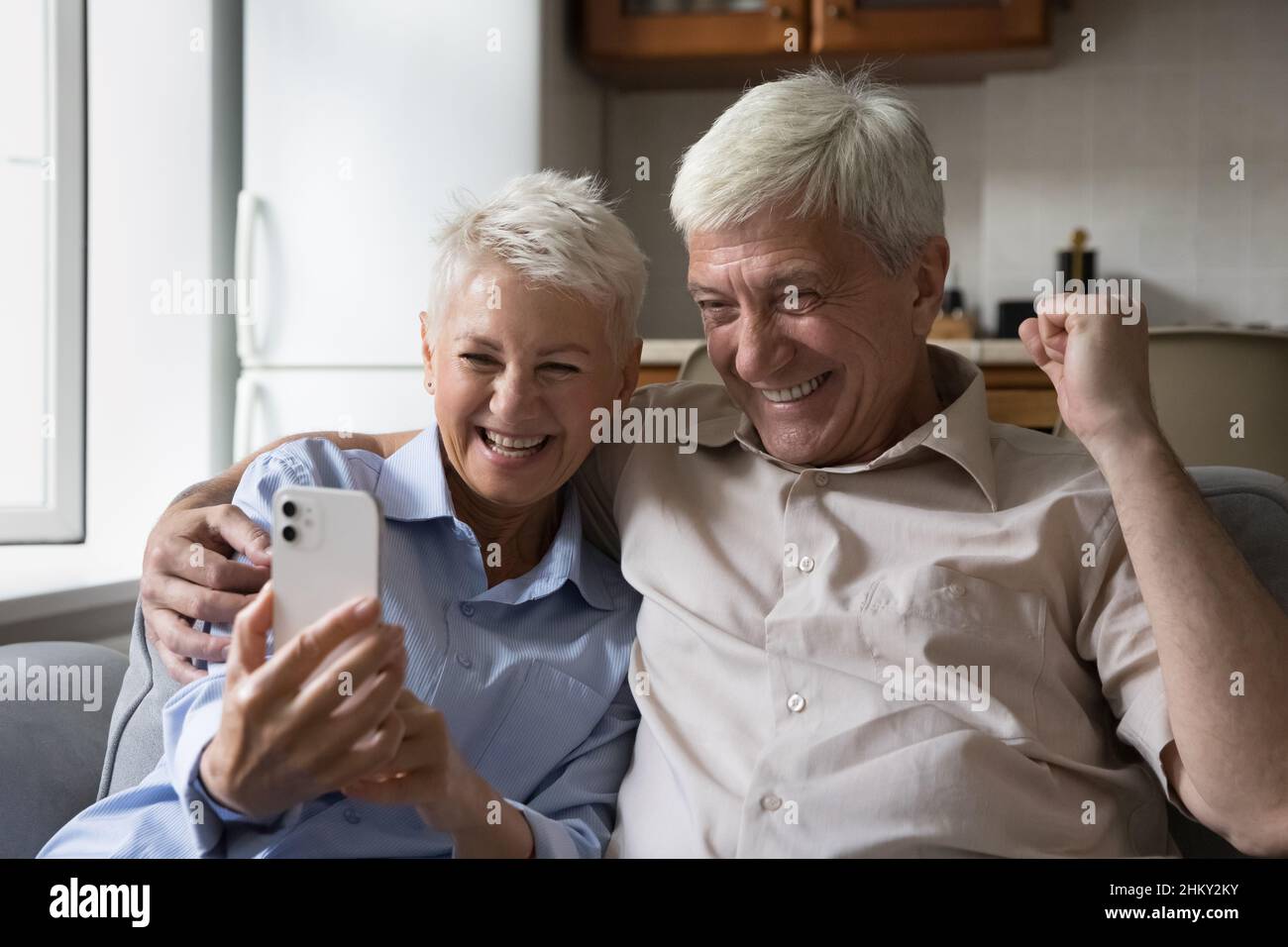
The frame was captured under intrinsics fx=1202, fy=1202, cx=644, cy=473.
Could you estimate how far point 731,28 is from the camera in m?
2.82

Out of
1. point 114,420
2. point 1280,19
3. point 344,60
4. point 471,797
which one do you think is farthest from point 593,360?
point 1280,19

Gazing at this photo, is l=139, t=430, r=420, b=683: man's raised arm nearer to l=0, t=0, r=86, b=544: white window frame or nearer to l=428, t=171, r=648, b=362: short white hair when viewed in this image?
l=428, t=171, r=648, b=362: short white hair

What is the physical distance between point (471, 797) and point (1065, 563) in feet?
1.73

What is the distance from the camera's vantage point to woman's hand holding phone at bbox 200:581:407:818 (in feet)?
2.37

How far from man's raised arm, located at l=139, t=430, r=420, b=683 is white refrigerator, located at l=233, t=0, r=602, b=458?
1431 mm

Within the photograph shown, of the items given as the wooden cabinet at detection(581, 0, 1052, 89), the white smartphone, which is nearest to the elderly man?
the white smartphone

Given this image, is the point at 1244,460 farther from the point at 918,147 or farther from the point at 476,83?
the point at 476,83

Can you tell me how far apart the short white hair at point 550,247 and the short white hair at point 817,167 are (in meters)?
0.08

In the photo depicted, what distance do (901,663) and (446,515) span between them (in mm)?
413

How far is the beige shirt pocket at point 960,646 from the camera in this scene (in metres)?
0.98

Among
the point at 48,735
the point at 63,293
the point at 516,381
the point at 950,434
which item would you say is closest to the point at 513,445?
the point at 516,381

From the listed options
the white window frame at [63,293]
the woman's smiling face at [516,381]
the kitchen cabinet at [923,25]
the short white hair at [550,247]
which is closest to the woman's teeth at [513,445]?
the woman's smiling face at [516,381]

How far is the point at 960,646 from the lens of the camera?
100 cm

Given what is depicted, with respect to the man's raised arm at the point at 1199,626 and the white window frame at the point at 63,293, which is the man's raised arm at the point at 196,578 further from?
the white window frame at the point at 63,293
